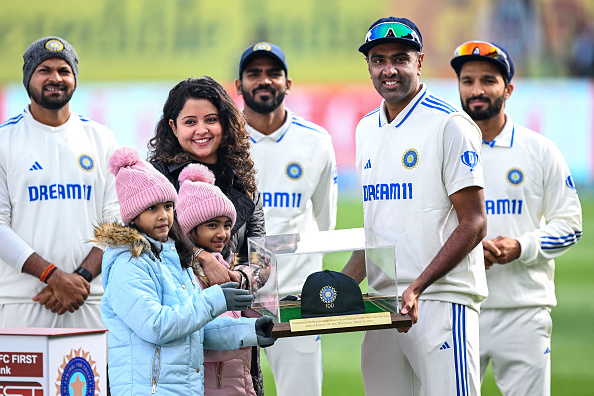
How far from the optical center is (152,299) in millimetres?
2535

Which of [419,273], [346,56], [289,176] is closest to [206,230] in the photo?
[419,273]

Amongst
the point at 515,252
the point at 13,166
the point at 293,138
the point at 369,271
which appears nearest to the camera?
the point at 369,271

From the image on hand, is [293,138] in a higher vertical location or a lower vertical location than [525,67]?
A: lower

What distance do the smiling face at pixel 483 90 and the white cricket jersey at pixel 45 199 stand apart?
6.00ft

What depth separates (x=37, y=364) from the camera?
2.80 meters

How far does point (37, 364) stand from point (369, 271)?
3.82 feet

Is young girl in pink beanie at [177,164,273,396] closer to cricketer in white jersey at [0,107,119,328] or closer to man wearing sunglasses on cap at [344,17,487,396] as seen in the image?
man wearing sunglasses on cap at [344,17,487,396]

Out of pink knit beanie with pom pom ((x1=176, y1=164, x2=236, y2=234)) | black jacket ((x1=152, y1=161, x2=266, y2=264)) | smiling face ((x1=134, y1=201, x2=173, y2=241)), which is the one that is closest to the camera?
smiling face ((x1=134, y1=201, x2=173, y2=241))

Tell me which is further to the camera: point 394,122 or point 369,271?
point 394,122

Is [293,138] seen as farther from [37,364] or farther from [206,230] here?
[37,364]

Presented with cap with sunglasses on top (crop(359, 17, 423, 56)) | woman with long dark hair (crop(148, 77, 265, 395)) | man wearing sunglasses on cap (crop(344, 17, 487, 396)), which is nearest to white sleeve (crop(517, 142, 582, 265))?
man wearing sunglasses on cap (crop(344, 17, 487, 396))

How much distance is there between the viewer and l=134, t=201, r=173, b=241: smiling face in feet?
8.62

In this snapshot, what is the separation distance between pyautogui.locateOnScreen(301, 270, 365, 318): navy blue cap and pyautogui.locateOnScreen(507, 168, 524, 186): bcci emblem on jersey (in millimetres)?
1526

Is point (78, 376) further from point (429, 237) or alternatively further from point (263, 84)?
point (263, 84)
